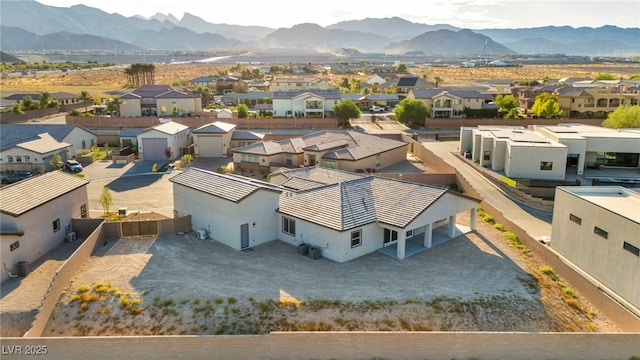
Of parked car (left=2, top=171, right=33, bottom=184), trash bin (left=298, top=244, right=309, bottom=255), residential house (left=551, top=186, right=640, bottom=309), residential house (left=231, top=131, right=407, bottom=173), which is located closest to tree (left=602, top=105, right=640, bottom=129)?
residential house (left=231, top=131, right=407, bottom=173)

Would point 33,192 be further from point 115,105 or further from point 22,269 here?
point 115,105

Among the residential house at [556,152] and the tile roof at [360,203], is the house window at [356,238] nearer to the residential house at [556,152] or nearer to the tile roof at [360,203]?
the tile roof at [360,203]

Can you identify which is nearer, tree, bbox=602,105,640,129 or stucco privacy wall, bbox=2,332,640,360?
stucco privacy wall, bbox=2,332,640,360

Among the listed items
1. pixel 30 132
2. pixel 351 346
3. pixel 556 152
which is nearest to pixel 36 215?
pixel 351 346

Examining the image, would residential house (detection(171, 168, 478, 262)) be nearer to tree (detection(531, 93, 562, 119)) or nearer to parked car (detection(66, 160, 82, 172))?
parked car (detection(66, 160, 82, 172))

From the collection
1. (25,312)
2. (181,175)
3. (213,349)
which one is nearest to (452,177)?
(181,175)

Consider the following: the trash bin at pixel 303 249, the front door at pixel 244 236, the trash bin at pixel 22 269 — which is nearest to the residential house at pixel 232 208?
the front door at pixel 244 236
